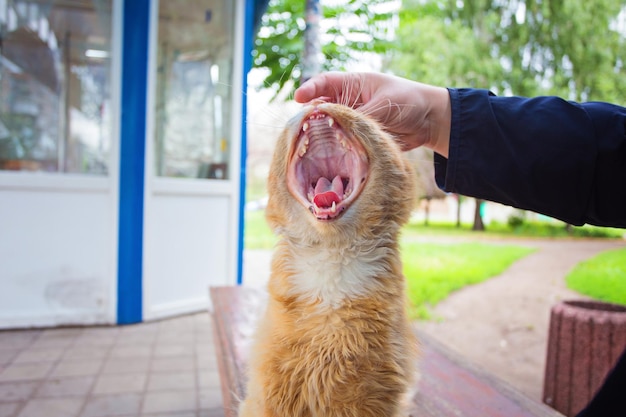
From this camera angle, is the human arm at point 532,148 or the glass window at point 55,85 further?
the glass window at point 55,85

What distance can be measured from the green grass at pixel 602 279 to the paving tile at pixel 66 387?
6.16m

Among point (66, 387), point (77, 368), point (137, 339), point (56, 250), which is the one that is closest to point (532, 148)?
point (66, 387)

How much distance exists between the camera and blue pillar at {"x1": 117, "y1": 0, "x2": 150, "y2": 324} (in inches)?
177

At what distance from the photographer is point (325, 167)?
4.29 feet

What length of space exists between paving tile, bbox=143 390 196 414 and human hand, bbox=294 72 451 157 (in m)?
2.44

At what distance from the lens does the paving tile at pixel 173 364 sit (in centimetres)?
361

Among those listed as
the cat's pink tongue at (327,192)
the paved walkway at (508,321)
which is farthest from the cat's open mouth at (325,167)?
the paved walkway at (508,321)

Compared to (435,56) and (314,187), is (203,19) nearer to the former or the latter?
(314,187)

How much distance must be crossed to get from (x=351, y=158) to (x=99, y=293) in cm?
417

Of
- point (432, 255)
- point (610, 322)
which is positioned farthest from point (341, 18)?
point (432, 255)

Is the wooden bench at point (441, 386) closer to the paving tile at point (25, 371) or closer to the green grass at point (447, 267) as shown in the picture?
→ the paving tile at point (25, 371)

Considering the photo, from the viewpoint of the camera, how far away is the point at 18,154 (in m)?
4.73

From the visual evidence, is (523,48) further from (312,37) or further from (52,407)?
(52,407)

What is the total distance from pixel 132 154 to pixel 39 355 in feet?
6.58
